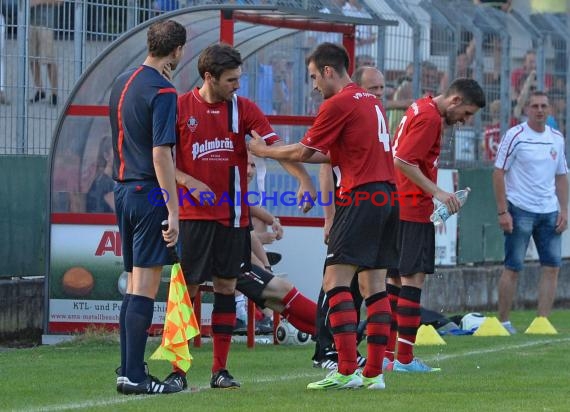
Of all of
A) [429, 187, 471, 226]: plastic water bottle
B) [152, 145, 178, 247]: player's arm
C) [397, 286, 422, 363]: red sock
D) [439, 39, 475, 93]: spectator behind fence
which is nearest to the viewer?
[152, 145, 178, 247]: player's arm

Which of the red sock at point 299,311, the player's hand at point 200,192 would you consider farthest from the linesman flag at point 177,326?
the red sock at point 299,311

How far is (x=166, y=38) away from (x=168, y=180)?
846 millimetres

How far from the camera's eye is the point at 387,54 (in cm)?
1752

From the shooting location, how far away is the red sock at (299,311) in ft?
37.6

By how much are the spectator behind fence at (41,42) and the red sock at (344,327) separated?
6.12 m

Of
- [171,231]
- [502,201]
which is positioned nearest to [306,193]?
[171,231]

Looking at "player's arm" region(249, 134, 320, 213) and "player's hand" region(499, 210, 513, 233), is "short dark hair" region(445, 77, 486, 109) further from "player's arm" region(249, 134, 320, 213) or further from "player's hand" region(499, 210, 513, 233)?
"player's hand" region(499, 210, 513, 233)

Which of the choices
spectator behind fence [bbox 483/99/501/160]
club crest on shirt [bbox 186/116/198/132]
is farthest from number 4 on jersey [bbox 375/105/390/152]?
spectator behind fence [bbox 483/99/501/160]

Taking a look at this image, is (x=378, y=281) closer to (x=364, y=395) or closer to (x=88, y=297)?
(x=364, y=395)

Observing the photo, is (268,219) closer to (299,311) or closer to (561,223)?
(299,311)

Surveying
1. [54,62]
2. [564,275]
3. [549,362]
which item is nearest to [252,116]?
[549,362]

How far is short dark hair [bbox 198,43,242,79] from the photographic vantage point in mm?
9352

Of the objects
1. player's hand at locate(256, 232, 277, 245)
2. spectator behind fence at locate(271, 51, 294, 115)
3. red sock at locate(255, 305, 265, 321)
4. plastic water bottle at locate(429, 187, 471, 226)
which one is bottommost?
red sock at locate(255, 305, 265, 321)

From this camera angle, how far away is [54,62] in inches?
572
